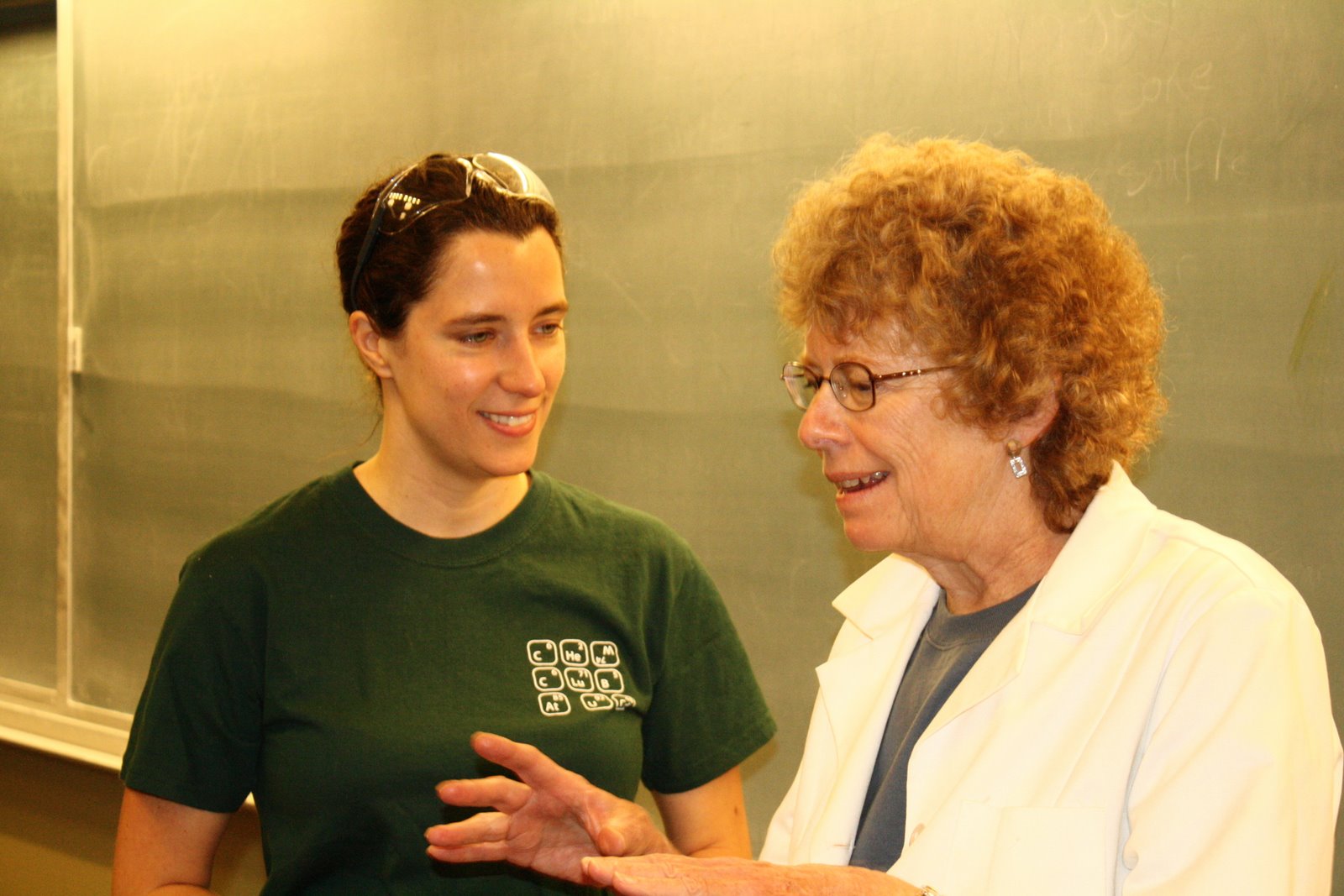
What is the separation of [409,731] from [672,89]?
1.48 metres

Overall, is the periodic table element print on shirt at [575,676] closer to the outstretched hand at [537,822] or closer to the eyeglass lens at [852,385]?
the outstretched hand at [537,822]

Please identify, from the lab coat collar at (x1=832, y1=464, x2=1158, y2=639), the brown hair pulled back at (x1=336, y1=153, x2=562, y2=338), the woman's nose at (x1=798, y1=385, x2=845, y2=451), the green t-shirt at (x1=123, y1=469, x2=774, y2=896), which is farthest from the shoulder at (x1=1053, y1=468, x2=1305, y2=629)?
the brown hair pulled back at (x1=336, y1=153, x2=562, y2=338)

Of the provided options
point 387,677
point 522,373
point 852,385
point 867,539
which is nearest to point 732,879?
point 867,539

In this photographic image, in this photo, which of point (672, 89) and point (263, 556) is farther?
point (672, 89)

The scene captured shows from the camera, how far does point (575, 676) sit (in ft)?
5.39

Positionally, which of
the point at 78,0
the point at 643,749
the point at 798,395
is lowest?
the point at 643,749

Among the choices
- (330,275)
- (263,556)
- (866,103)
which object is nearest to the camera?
(263,556)

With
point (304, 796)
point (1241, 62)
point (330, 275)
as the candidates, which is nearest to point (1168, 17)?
point (1241, 62)

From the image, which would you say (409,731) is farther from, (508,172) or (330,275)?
(330,275)

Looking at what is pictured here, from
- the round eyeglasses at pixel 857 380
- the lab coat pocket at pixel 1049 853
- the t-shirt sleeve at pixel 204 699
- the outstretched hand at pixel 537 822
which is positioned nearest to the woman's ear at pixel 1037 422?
Answer: the round eyeglasses at pixel 857 380

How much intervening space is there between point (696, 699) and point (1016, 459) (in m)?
0.65

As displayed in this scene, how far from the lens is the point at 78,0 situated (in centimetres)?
345

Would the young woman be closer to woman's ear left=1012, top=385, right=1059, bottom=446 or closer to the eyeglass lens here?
the eyeglass lens

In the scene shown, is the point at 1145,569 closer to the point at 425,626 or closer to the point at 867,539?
the point at 867,539
